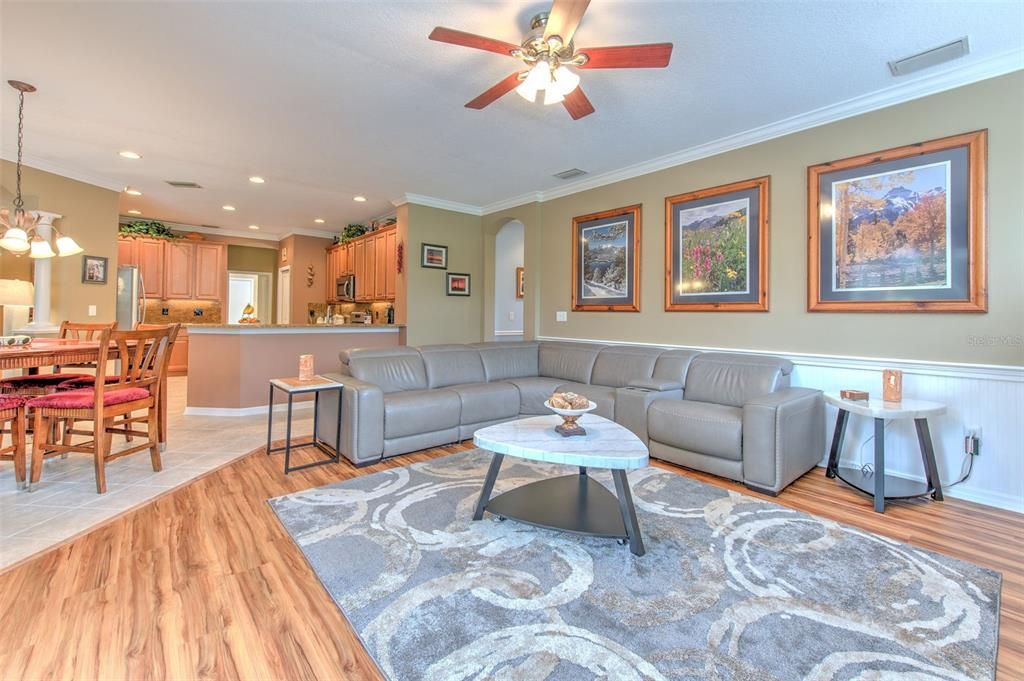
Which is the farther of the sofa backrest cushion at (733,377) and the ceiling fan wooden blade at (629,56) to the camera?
the sofa backrest cushion at (733,377)

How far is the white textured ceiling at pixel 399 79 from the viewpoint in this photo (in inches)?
89.3

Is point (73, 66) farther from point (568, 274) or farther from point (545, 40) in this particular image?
point (568, 274)

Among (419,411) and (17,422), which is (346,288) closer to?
(419,411)

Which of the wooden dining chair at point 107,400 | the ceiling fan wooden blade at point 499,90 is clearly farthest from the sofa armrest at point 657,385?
the wooden dining chair at point 107,400

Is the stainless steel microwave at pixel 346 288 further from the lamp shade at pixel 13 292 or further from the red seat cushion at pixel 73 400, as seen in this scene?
the red seat cushion at pixel 73 400

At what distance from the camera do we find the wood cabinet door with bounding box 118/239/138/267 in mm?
6957

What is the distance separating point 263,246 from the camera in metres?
8.52

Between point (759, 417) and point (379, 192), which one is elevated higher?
point (379, 192)

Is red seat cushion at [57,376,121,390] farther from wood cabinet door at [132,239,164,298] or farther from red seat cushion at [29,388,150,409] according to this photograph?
wood cabinet door at [132,239,164,298]

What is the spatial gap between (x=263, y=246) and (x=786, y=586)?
30.8 feet

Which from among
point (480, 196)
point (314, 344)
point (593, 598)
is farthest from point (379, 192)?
point (593, 598)

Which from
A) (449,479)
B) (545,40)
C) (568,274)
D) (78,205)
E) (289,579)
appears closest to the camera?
(289,579)

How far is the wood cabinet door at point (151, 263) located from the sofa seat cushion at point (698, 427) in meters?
8.11

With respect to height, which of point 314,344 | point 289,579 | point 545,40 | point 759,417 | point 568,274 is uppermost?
point 545,40
